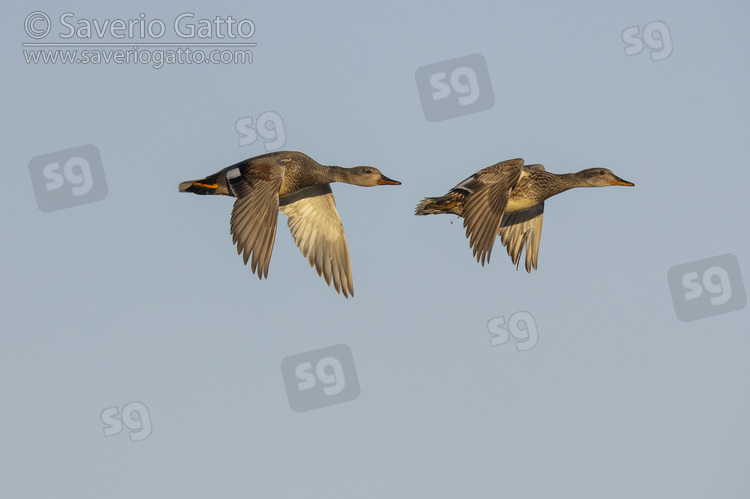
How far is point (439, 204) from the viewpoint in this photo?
2298cm

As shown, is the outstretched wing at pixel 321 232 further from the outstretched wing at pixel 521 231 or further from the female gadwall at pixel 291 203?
the outstretched wing at pixel 521 231

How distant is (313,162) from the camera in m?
23.0

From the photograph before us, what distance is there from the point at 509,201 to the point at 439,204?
1419 millimetres

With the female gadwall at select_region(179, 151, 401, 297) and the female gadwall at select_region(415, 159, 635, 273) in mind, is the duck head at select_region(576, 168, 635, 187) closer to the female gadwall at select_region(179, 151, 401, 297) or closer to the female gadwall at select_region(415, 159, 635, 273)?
the female gadwall at select_region(415, 159, 635, 273)

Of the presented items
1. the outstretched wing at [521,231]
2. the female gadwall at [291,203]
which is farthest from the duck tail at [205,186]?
the outstretched wing at [521,231]

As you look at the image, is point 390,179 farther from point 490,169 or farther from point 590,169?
point 590,169

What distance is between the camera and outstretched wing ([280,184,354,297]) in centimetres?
2348

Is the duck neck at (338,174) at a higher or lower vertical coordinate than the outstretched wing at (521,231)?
higher

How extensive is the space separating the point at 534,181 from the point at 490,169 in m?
0.99

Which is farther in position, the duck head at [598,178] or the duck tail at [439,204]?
the duck head at [598,178]

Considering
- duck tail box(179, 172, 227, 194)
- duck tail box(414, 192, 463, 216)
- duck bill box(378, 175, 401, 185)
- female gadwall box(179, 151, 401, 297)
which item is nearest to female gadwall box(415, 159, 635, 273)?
duck tail box(414, 192, 463, 216)

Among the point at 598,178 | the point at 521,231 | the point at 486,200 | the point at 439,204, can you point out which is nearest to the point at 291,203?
the point at 439,204

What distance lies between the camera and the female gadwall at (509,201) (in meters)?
21.9

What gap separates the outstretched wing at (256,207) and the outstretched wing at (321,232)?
1814 mm
